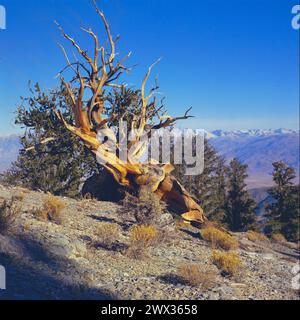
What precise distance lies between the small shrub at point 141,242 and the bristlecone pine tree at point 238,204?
16314 millimetres

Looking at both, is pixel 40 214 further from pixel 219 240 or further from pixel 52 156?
pixel 52 156

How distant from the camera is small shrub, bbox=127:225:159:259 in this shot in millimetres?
6625

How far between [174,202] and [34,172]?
6.90 metres

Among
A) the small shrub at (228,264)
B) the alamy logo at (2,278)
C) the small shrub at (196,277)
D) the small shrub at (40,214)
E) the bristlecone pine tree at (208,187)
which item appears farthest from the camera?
the bristlecone pine tree at (208,187)

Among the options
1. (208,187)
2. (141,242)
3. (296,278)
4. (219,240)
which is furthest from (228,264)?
(208,187)

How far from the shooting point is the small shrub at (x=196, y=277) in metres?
5.72

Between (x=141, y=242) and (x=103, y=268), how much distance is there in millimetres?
1186

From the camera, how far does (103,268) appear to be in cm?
591

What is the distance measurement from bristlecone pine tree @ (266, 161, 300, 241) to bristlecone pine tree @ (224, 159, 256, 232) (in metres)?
1.54

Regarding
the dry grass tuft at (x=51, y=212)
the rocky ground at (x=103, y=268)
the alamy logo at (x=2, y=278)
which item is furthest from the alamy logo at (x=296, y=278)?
the alamy logo at (x=2, y=278)

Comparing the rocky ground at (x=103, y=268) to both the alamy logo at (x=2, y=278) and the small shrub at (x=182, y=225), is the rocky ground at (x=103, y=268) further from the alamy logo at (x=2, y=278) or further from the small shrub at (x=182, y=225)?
the small shrub at (x=182, y=225)

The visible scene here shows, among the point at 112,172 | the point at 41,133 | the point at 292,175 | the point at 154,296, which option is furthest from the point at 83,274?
the point at 292,175

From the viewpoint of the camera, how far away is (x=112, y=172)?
35.9 feet

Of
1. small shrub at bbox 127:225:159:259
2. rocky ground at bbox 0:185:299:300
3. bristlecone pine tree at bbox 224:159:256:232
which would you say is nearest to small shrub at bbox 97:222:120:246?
rocky ground at bbox 0:185:299:300
